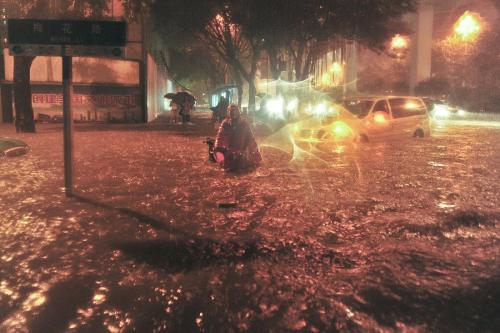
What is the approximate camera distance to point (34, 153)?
14.8 m

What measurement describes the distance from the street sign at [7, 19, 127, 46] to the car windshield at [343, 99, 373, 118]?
34.1 ft

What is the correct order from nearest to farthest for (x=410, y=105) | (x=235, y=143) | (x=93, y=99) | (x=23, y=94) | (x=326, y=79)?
(x=235, y=143) → (x=410, y=105) → (x=23, y=94) → (x=93, y=99) → (x=326, y=79)

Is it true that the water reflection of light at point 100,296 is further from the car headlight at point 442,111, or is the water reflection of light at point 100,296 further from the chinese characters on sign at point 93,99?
the car headlight at point 442,111

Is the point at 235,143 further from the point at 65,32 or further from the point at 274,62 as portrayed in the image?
the point at 274,62

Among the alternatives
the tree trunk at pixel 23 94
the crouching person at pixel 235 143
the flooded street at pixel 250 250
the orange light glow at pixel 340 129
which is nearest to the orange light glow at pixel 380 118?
the orange light glow at pixel 340 129

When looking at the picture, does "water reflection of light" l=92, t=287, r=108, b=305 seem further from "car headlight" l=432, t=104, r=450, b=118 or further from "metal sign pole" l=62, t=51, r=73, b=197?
"car headlight" l=432, t=104, r=450, b=118

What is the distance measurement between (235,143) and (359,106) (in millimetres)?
Result: 6937

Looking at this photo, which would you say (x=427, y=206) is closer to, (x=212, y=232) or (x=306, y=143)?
(x=212, y=232)

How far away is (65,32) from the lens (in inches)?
329

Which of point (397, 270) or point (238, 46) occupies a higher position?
point (238, 46)

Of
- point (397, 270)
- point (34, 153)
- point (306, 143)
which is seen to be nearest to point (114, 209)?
point (397, 270)

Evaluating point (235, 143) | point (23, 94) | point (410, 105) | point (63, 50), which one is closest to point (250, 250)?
point (63, 50)

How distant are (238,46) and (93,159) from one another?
997 inches

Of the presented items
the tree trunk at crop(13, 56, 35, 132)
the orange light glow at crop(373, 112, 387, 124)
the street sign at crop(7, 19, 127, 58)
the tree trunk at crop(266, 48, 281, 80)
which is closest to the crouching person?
the street sign at crop(7, 19, 127, 58)
